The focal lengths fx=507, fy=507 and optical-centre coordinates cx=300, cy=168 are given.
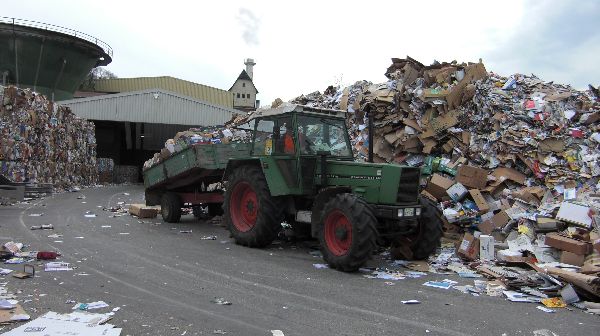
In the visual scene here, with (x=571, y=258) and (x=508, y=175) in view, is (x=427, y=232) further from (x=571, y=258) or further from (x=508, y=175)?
(x=508, y=175)

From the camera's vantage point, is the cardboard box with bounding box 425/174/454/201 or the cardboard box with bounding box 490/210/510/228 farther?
the cardboard box with bounding box 425/174/454/201

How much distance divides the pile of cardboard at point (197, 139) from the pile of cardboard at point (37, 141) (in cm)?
722

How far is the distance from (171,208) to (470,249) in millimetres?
6890

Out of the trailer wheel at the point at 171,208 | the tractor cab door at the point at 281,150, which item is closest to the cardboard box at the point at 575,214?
the tractor cab door at the point at 281,150

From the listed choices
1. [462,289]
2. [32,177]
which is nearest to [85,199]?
[32,177]

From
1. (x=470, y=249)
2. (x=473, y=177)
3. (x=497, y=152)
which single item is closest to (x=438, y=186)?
(x=473, y=177)

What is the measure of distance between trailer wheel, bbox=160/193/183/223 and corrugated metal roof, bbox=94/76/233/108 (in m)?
34.2

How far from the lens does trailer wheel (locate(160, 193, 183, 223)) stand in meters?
11.7

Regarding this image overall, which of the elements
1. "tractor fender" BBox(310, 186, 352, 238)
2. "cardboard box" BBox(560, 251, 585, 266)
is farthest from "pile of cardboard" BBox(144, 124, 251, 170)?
"cardboard box" BBox(560, 251, 585, 266)

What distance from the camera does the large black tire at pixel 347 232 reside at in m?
6.51

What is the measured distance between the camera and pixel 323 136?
8102 millimetres

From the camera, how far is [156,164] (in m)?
12.0

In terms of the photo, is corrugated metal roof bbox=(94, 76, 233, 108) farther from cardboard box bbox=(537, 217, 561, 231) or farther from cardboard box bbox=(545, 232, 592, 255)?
cardboard box bbox=(545, 232, 592, 255)

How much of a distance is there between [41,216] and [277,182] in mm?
7250
